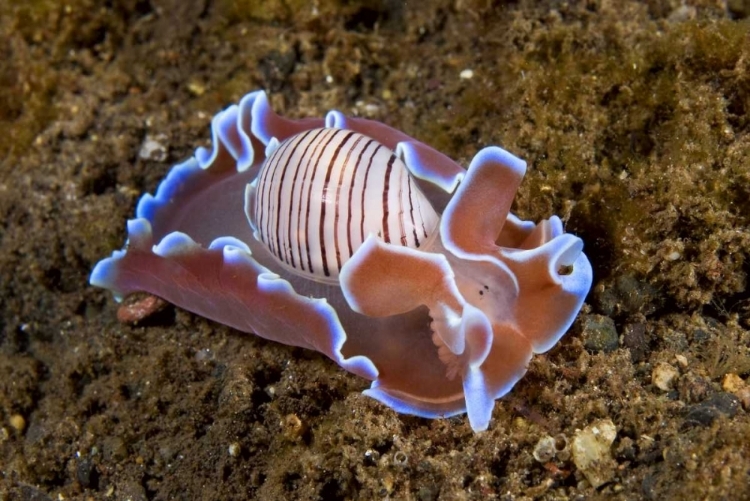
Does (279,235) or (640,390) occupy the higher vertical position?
(279,235)

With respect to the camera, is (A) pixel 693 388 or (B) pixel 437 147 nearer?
(A) pixel 693 388

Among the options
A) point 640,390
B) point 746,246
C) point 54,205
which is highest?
point 746,246

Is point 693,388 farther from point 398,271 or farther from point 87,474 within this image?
point 87,474

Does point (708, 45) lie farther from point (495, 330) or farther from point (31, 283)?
point (31, 283)

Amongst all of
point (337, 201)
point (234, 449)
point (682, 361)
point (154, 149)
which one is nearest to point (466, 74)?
point (337, 201)

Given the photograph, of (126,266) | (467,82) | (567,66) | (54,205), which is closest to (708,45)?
(567,66)

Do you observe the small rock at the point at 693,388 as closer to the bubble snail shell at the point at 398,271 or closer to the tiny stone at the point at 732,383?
the tiny stone at the point at 732,383
